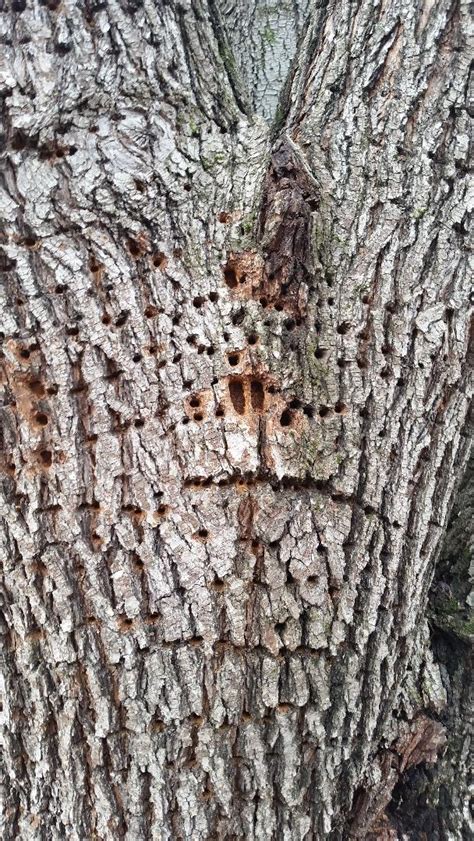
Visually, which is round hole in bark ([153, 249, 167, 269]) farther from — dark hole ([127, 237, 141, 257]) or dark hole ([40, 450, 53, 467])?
dark hole ([40, 450, 53, 467])

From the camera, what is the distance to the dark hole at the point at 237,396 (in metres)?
1.67

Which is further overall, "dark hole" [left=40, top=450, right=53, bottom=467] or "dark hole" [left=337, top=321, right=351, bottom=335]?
"dark hole" [left=337, top=321, right=351, bottom=335]

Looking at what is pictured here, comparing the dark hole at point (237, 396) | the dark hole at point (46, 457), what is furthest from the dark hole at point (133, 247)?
the dark hole at point (46, 457)

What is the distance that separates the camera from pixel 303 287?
1.71 metres

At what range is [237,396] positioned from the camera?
1679mm

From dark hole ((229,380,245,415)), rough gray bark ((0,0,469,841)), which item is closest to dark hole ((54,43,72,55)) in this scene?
rough gray bark ((0,0,469,841))

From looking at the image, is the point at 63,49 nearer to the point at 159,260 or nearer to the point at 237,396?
the point at 159,260

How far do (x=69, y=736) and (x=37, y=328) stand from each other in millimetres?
965

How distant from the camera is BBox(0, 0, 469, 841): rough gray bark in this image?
1.60 m

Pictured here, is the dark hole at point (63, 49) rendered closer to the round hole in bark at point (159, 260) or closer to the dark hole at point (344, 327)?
the round hole in bark at point (159, 260)

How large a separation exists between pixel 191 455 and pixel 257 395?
22 cm

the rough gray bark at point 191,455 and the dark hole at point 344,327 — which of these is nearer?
the rough gray bark at point 191,455

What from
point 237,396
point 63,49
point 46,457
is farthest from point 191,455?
point 63,49

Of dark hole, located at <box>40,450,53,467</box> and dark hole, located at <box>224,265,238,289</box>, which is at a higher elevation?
dark hole, located at <box>224,265,238,289</box>
